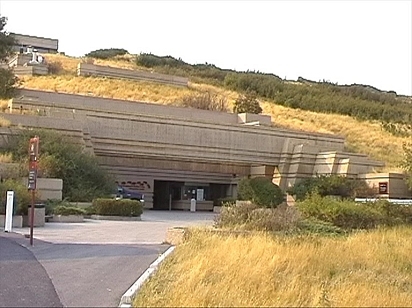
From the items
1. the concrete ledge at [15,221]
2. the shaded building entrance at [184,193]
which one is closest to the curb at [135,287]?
the concrete ledge at [15,221]

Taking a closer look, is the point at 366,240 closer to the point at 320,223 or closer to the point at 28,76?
the point at 320,223

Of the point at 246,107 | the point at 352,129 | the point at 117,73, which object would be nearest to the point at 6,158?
the point at 246,107

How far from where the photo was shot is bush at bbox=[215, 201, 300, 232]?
2059 cm

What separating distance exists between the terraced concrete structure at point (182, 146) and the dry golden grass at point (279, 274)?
951 inches

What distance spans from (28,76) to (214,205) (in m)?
28.9

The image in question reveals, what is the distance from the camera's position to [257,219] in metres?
20.9

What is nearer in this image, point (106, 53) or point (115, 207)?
point (115, 207)

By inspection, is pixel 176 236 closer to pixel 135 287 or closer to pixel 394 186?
pixel 135 287

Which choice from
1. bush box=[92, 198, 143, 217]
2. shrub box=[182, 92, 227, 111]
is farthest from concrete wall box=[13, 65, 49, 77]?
bush box=[92, 198, 143, 217]

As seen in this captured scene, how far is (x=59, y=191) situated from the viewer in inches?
1211

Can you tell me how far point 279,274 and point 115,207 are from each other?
17.0m

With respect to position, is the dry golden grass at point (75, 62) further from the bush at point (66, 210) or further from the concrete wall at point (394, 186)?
the bush at point (66, 210)

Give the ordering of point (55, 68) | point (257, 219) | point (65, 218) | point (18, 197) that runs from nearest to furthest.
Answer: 1. point (257, 219)
2. point (18, 197)
3. point (65, 218)
4. point (55, 68)

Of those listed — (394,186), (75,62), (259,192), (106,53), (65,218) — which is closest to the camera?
(65,218)
